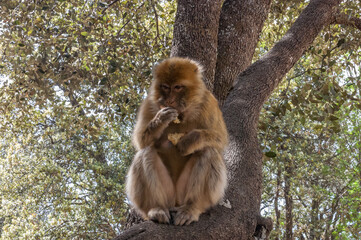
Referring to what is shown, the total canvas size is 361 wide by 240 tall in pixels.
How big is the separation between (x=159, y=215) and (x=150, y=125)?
777 mm

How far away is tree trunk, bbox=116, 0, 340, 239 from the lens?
277 centimetres

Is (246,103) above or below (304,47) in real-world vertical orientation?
below

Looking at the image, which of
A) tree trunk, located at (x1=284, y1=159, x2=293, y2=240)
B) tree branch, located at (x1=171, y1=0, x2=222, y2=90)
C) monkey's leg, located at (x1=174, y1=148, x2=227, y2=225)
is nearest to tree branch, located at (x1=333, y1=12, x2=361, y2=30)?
tree branch, located at (x1=171, y1=0, x2=222, y2=90)

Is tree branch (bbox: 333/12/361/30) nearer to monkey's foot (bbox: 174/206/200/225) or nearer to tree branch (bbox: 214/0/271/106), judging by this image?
tree branch (bbox: 214/0/271/106)

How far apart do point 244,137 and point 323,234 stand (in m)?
9.38

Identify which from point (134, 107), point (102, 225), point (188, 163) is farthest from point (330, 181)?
point (188, 163)

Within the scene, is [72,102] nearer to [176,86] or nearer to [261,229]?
[176,86]

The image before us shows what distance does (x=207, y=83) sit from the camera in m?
3.96

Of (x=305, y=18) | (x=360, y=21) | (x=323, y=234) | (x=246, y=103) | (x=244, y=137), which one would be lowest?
(x=244, y=137)

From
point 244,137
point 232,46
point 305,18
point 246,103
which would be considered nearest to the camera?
point 244,137

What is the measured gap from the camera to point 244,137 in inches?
147

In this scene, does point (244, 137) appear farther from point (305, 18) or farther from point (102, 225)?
point (102, 225)

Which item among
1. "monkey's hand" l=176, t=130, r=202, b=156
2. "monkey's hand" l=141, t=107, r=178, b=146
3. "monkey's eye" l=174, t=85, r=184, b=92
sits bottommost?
"monkey's hand" l=176, t=130, r=202, b=156

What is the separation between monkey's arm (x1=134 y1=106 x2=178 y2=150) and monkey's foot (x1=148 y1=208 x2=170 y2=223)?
2.06ft
